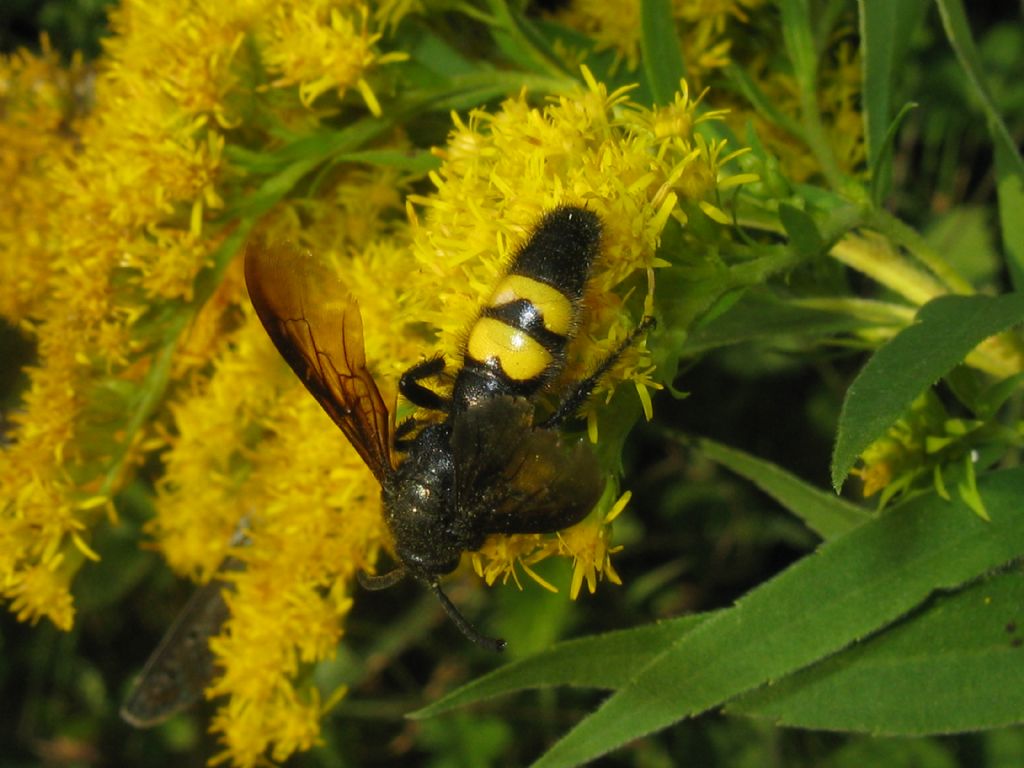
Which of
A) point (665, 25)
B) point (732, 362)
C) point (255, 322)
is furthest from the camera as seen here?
point (732, 362)

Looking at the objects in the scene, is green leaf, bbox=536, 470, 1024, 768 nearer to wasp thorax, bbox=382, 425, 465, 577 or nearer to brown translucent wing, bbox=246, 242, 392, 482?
wasp thorax, bbox=382, 425, 465, 577

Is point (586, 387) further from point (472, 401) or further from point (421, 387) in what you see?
point (421, 387)

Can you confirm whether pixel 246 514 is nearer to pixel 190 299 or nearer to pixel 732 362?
pixel 190 299

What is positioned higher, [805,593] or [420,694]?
[805,593]

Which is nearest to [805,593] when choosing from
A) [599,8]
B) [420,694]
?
[599,8]

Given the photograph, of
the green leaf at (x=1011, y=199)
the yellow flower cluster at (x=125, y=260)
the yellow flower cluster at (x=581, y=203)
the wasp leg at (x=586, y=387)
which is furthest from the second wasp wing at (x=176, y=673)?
the green leaf at (x=1011, y=199)
